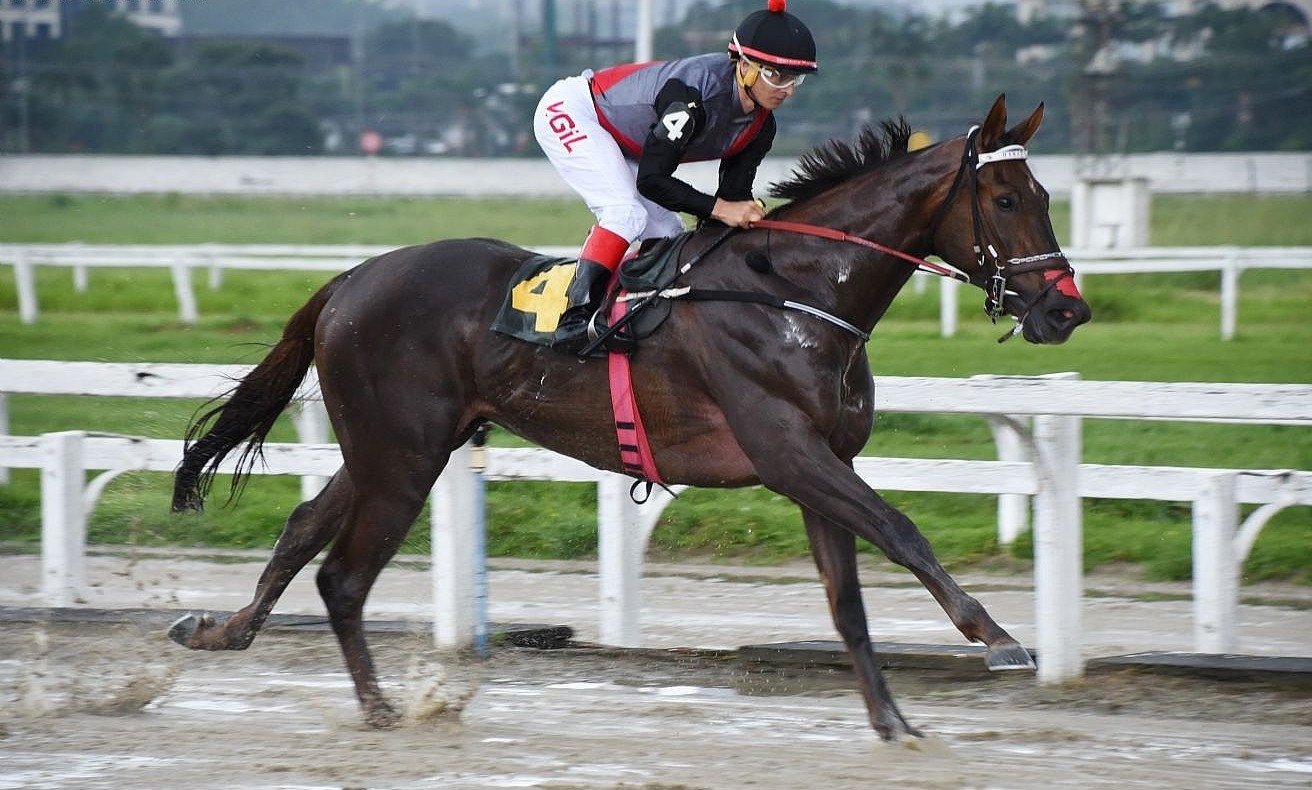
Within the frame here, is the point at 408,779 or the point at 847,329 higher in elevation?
the point at 847,329

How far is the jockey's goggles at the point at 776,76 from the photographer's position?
14.9 feet

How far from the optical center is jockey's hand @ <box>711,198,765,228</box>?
4.73 m

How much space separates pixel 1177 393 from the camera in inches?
196

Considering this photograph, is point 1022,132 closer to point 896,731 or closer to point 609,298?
point 609,298

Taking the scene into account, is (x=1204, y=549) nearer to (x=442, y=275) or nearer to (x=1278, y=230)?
(x=442, y=275)

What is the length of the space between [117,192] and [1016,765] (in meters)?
23.8

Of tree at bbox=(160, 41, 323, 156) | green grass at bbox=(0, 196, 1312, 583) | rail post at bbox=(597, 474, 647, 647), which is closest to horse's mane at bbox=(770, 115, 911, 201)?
rail post at bbox=(597, 474, 647, 647)

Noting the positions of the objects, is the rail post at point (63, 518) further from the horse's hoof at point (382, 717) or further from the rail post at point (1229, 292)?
the rail post at point (1229, 292)

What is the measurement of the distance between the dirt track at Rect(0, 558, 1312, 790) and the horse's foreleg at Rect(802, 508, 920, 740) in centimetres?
9

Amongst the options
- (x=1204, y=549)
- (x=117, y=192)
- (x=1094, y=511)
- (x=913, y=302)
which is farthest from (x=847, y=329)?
(x=117, y=192)

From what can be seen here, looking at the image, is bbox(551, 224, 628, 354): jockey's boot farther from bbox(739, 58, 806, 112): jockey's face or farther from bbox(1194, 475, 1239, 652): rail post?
bbox(1194, 475, 1239, 652): rail post

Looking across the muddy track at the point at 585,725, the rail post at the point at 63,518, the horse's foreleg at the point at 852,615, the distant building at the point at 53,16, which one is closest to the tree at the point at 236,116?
the distant building at the point at 53,16

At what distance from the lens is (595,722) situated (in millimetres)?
4723

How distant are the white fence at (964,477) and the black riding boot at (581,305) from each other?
1.06 meters
